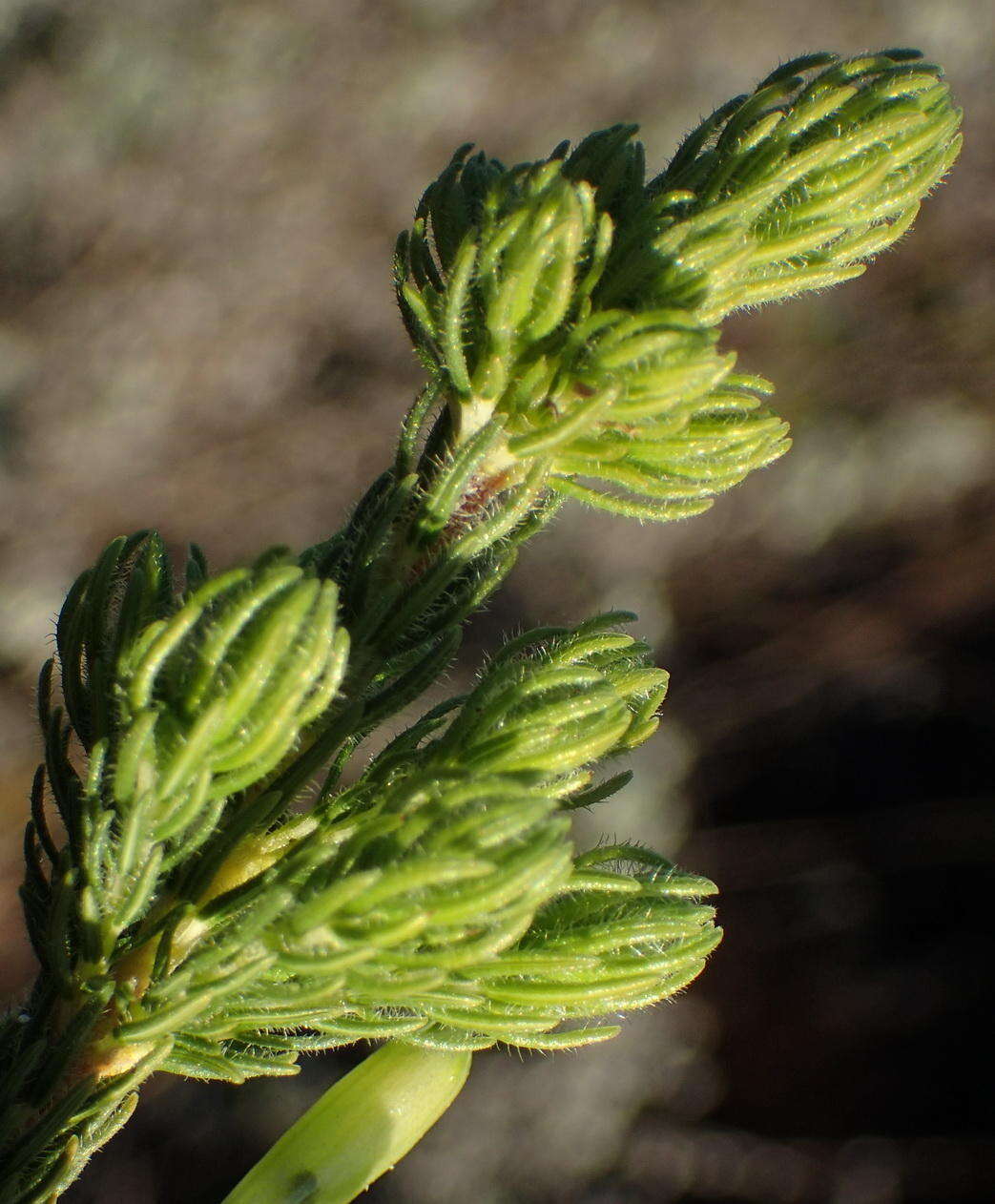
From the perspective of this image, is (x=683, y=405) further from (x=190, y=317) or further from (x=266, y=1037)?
(x=190, y=317)

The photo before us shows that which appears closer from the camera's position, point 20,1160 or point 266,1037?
point 20,1160

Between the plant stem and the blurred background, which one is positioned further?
the blurred background

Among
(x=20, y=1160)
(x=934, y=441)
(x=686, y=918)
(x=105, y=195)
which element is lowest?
(x=934, y=441)

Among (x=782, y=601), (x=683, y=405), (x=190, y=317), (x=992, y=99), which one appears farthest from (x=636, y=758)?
(x=683, y=405)

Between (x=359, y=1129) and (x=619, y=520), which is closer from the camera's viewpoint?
(x=359, y=1129)

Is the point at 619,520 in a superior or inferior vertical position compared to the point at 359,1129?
inferior

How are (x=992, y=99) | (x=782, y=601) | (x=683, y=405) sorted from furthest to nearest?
(x=992, y=99), (x=782, y=601), (x=683, y=405)

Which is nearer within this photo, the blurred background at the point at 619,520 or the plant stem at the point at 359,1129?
the plant stem at the point at 359,1129

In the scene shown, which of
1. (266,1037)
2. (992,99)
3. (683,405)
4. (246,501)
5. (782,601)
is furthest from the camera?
(992,99)
